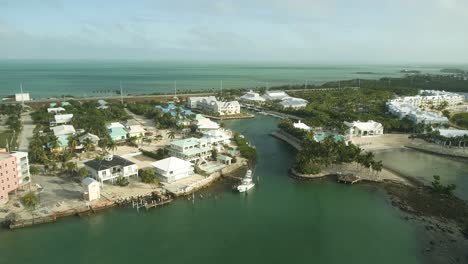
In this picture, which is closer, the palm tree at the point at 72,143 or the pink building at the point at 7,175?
the pink building at the point at 7,175

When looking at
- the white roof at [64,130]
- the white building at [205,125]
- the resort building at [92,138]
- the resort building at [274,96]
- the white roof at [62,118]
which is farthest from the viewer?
the resort building at [274,96]

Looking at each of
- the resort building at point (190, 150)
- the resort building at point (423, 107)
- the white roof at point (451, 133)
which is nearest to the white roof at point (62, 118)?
the resort building at point (190, 150)

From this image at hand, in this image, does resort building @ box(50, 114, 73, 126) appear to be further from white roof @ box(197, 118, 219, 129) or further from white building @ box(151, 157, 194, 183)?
white building @ box(151, 157, 194, 183)

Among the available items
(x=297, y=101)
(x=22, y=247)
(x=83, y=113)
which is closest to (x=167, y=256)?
(x=22, y=247)

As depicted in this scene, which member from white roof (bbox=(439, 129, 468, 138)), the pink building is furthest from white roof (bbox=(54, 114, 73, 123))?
white roof (bbox=(439, 129, 468, 138))

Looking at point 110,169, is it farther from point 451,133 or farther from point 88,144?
point 451,133

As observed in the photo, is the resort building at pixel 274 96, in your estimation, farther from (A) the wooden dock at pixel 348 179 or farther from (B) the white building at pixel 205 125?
(A) the wooden dock at pixel 348 179
